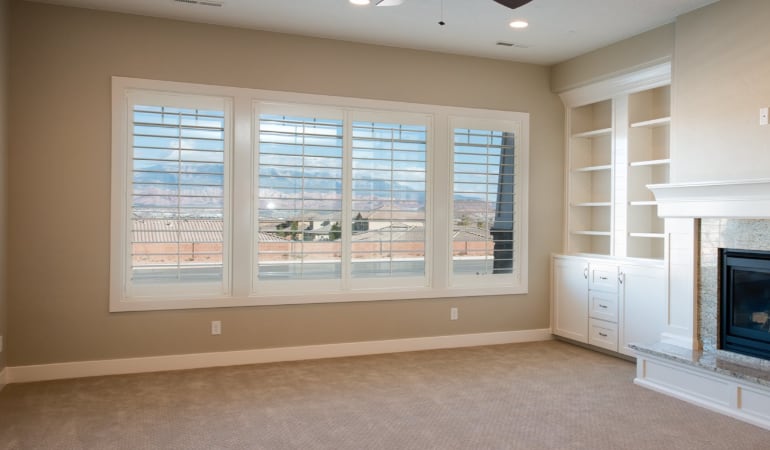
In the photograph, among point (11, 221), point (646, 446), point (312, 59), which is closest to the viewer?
point (646, 446)

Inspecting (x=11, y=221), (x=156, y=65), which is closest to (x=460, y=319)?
(x=156, y=65)

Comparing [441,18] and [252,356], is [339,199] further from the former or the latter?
[441,18]

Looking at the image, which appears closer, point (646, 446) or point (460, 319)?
point (646, 446)

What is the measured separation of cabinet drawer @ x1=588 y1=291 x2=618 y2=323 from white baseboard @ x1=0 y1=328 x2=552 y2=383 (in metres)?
0.67

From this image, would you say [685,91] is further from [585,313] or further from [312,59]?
[312,59]

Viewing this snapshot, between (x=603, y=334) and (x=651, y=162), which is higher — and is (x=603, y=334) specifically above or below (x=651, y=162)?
below

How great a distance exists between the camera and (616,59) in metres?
5.17

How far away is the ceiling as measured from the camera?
4285 mm

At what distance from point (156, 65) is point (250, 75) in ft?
2.42

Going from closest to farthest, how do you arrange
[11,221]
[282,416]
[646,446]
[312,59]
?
[646,446] < [282,416] < [11,221] < [312,59]

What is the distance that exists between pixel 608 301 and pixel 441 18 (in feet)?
9.55

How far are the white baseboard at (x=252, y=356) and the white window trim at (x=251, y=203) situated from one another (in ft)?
1.33

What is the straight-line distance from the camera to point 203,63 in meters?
4.72

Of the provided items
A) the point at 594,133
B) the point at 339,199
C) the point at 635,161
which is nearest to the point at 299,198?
the point at 339,199
